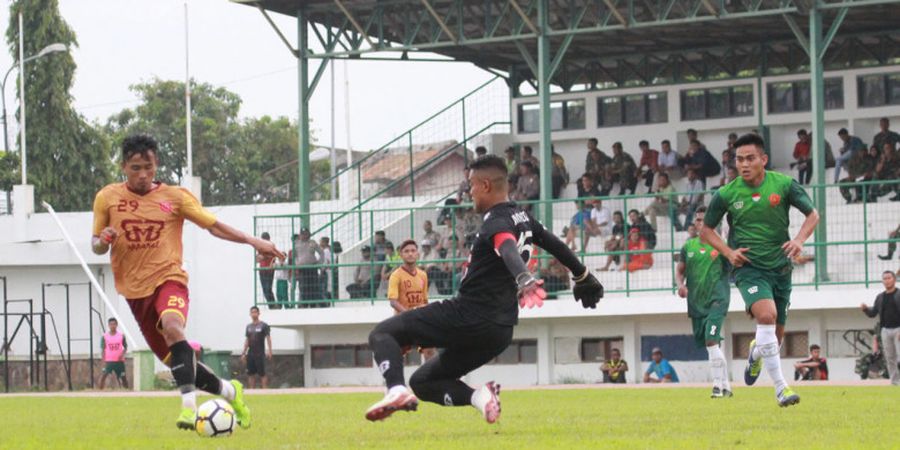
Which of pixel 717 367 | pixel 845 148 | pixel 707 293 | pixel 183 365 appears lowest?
pixel 717 367

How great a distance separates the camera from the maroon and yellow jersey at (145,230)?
13117mm

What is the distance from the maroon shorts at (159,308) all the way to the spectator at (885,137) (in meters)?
23.9

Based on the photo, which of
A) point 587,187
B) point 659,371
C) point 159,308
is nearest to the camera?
point 159,308

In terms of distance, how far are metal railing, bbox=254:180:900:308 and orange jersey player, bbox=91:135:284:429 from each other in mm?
18188

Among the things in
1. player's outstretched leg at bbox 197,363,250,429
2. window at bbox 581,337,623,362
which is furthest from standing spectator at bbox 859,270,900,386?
player's outstretched leg at bbox 197,363,250,429

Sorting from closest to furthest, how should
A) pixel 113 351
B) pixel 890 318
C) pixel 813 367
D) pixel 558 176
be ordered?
pixel 890 318
pixel 813 367
pixel 113 351
pixel 558 176

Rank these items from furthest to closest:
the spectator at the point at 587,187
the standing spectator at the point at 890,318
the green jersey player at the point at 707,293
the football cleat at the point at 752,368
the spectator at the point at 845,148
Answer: the spectator at the point at 587,187 → the spectator at the point at 845,148 → the standing spectator at the point at 890,318 → the green jersey player at the point at 707,293 → the football cleat at the point at 752,368

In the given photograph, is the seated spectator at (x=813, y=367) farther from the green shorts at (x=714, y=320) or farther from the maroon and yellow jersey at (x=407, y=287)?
the maroon and yellow jersey at (x=407, y=287)

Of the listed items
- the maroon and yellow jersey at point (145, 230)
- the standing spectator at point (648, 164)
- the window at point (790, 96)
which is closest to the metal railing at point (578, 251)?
the standing spectator at point (648, 164)

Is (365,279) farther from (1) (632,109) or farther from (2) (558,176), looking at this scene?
(1) (632,109)

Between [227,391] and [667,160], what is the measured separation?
1009 inches

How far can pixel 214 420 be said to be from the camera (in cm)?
1230

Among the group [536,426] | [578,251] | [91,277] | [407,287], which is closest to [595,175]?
[578,251]

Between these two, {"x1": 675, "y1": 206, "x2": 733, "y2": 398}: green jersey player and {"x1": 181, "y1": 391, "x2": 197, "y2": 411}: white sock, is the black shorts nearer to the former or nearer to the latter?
{"x1": 675, "y1": 206, "x2": 733, "y2": 398}: green jersey player
